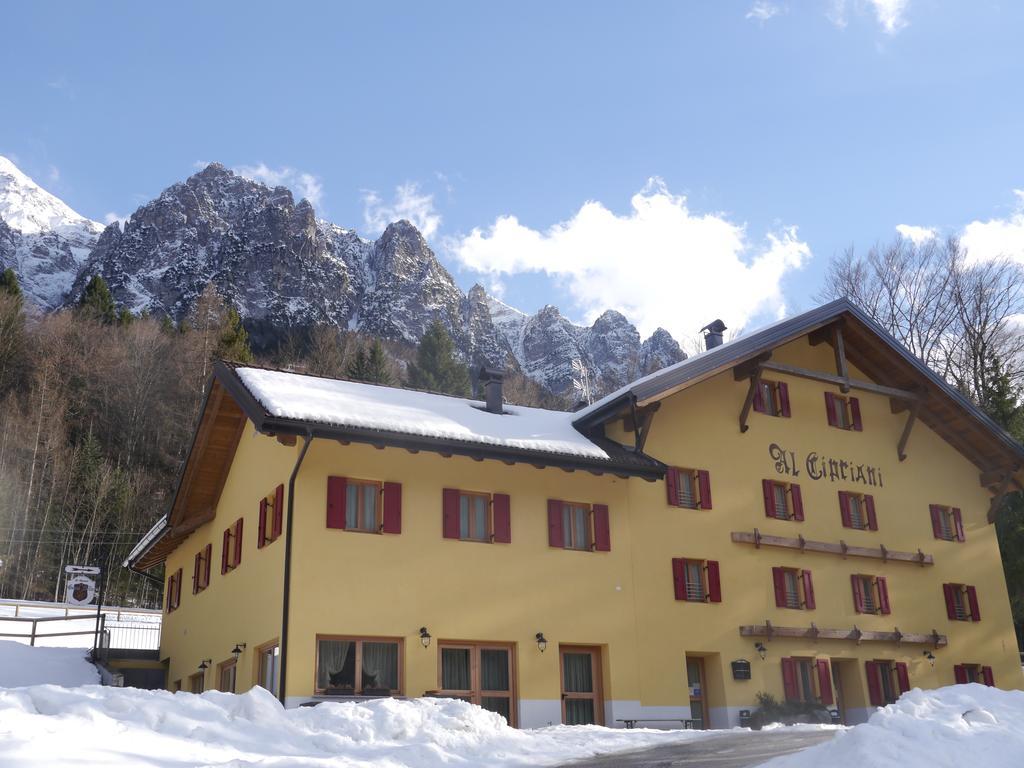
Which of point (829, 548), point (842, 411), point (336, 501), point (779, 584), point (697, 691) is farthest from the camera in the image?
point (842, 411)

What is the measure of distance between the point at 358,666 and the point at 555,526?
4.67m

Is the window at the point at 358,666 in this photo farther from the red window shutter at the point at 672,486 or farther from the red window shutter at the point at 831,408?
the red window shutter at the point at 831,408

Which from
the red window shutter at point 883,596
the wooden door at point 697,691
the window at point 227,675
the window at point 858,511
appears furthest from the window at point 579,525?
the red window shutter at point 883,596

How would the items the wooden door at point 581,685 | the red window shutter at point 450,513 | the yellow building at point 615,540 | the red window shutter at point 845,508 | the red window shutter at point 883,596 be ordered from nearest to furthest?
the yellow building at point 615,540, the red window shutter at point 450,513, the wooden door at point 581,685, the red window shutter at point 883,596, the red window shutter at point 845,508

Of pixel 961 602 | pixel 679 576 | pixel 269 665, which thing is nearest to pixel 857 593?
pixel 961 602

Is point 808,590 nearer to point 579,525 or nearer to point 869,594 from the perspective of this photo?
point 869,594

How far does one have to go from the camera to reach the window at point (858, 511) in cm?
2398

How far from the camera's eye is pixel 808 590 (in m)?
22.4

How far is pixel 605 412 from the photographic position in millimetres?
21078

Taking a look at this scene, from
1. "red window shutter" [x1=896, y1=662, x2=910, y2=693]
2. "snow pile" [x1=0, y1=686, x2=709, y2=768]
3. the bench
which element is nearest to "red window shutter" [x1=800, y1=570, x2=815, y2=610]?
"red window shutter" [x1=896, y1=662, x2=910, y2=693]

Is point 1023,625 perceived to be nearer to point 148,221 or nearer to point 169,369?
point 169,369

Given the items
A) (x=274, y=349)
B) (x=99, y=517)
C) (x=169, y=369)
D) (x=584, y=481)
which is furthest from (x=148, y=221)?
(x=584, y=481)

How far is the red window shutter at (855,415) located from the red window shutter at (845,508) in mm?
1916

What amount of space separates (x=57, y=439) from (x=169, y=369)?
7.04 metres
